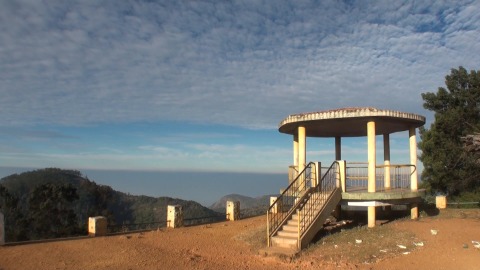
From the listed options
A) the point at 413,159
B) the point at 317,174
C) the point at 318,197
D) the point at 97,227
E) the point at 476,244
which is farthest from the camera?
the point at 413,159

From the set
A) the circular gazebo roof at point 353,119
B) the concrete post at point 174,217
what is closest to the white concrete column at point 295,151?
the circular gazebo roof at point 353,119

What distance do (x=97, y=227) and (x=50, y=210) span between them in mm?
21524

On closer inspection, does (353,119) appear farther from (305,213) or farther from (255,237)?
(255,237)

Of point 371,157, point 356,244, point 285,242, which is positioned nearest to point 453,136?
point 371,157

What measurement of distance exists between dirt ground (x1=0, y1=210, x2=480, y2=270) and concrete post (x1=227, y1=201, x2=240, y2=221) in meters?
5.10

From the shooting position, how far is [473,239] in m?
11.7

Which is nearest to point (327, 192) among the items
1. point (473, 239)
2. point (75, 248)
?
point (473, 239)

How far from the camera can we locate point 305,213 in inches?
489

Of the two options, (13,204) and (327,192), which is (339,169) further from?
(13,204)

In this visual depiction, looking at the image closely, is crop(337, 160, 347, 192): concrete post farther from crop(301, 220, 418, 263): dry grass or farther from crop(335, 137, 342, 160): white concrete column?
crop(335, 137, 342, 160): white concrete column

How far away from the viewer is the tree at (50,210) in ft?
106

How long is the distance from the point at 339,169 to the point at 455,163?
1385cm

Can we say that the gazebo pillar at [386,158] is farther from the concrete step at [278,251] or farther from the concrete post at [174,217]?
the concrete post at [174,217]

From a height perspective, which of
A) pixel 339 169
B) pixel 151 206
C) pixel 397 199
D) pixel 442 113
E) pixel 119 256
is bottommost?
pixel 151 206
